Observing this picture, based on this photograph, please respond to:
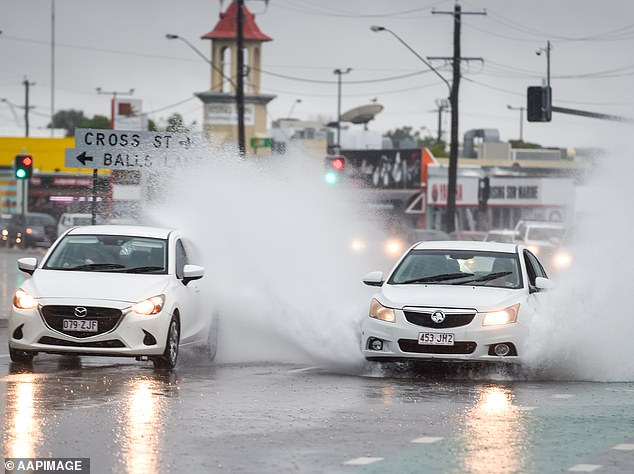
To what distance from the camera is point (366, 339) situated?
15883mm

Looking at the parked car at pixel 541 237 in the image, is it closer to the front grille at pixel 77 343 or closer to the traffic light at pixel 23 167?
the traffic light at pixel 23 167

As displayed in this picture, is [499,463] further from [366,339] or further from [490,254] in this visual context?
[490,254]

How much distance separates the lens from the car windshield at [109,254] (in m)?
16.8

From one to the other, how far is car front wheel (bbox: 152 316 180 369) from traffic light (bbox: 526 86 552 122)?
2476 cm

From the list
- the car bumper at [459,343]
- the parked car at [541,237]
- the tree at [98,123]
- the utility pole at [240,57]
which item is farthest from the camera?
the tree at [98,123]

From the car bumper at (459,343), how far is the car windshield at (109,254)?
272 cm

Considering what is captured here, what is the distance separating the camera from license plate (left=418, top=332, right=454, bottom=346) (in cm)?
1553

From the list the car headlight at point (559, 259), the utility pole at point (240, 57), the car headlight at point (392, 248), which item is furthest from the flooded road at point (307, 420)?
the utility pole at point (240, 57)

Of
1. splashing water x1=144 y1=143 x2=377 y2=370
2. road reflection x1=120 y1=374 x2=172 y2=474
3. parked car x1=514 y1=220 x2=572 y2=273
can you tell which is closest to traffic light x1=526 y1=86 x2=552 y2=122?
parked car x1=514 y1=220 x2=572 y2=273

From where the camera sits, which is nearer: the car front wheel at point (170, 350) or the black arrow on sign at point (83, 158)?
the car front wheel at point (170, 350)

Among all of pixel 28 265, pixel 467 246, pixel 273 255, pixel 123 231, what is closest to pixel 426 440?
pixel 467 246

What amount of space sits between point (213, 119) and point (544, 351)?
325ft

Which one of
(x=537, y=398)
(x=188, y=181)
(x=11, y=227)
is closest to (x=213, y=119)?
(x=11, y=227)

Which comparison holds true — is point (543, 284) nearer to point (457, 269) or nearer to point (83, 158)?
point (457, 269)
